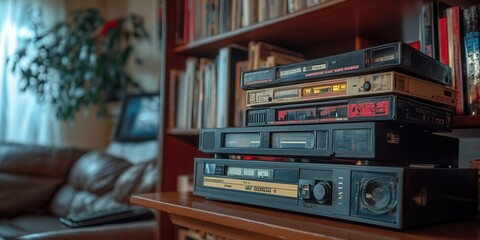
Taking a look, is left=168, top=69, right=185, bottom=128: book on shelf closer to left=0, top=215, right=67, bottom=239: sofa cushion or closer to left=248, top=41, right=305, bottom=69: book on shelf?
left=248, top=41, right=305, bottom=69: book on shelf

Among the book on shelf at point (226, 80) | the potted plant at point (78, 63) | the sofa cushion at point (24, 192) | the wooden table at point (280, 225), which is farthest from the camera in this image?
the potted plant at point (78, 63)

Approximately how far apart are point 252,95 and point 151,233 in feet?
2.66

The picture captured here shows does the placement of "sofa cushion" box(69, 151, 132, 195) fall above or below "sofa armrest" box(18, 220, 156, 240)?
above

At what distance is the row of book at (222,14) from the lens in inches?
44.6

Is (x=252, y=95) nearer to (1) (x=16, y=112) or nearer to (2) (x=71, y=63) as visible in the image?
(2) (x=71, y=63)

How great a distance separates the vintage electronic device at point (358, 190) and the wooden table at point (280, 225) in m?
0.01

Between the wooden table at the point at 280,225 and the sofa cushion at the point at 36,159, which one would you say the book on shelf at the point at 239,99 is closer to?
the wooden table at the point at 280,225

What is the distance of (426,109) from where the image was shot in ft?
2.55

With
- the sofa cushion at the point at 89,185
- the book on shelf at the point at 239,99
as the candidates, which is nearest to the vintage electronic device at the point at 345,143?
the book on shelf at the point at 239,99

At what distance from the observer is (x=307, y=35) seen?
1.20m

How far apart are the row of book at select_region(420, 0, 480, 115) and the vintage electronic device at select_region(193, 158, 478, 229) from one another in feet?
0.46

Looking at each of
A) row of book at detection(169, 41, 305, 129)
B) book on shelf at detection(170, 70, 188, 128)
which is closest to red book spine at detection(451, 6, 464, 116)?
row of book at detection(169, 41, 305, 129)

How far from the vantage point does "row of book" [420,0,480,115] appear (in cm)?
86

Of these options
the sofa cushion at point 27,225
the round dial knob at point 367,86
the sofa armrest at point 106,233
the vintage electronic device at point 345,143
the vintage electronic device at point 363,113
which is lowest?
the sofa cushion at point 27,225
